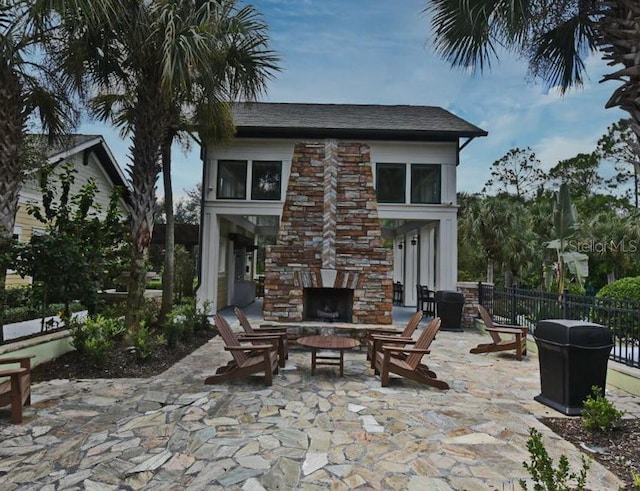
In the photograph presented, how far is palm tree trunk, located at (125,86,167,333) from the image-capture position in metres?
7.41

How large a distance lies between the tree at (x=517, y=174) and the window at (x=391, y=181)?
868 inches

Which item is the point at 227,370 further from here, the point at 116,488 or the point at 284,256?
the point at 284,256

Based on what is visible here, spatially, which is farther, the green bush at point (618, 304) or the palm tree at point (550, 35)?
the green bush at point (618, 304)

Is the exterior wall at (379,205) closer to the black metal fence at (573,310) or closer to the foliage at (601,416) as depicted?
the black metal fence at (573,310)

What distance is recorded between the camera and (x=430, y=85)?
1439 centimetres

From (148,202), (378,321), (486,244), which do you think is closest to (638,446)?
(378,321)

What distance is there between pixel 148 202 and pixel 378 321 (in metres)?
5.61

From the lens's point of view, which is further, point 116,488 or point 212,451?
point 212,451

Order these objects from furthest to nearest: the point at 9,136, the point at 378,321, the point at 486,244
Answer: the point at 486,244
the point at 378,321
the point at 9,136

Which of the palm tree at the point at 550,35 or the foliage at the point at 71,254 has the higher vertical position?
the palm tree at the point at 550,35

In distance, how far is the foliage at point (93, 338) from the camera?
6.29 metres

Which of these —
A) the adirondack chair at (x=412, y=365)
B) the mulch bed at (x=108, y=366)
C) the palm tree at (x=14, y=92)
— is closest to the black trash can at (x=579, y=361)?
the adirondack chair at (x=412, y=365)

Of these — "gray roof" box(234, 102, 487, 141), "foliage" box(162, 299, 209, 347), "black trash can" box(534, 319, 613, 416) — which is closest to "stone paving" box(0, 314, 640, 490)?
"black trash can" box(534, 319, 613, 416)

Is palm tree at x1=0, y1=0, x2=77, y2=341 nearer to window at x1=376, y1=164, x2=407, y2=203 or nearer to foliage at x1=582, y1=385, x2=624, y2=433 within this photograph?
foliage at x1=582, y1=385, x2=624, y2=433
